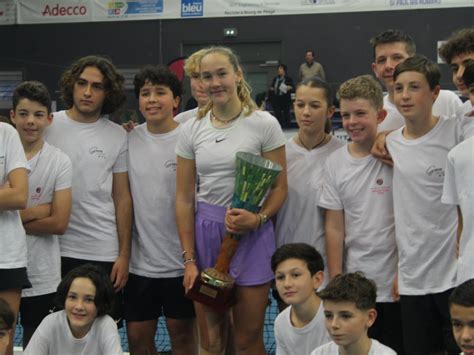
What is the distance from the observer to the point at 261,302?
12.2 ft

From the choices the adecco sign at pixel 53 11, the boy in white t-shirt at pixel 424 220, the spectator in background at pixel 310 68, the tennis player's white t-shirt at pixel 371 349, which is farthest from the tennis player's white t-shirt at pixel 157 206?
the adecco sign at pixel 53 11

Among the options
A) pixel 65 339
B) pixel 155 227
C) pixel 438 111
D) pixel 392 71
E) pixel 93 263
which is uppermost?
pixel 392 71

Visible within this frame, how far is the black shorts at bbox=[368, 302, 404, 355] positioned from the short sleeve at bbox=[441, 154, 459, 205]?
2.04ft

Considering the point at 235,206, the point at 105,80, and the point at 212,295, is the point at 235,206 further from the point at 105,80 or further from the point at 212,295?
the point at 105,80

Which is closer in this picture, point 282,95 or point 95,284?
point 95,284

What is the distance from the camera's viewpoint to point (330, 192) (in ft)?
12.5

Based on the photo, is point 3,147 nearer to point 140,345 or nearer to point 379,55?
point 140,345

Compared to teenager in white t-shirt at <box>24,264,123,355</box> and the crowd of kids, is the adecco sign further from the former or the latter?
teenager in white t-shirt at <box>24,264,123,355</box>

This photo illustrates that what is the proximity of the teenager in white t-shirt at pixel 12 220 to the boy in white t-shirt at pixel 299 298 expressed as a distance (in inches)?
48.5

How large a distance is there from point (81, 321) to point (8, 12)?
16838 mm

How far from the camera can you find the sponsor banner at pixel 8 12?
63.3ft

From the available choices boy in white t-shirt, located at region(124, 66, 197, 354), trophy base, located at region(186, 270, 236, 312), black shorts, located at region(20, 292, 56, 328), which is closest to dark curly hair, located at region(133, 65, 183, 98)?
boy in white t-shirt, located at region(124, 66, 197, 354)

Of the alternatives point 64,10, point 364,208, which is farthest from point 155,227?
point 64,10

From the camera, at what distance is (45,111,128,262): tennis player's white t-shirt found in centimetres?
411
